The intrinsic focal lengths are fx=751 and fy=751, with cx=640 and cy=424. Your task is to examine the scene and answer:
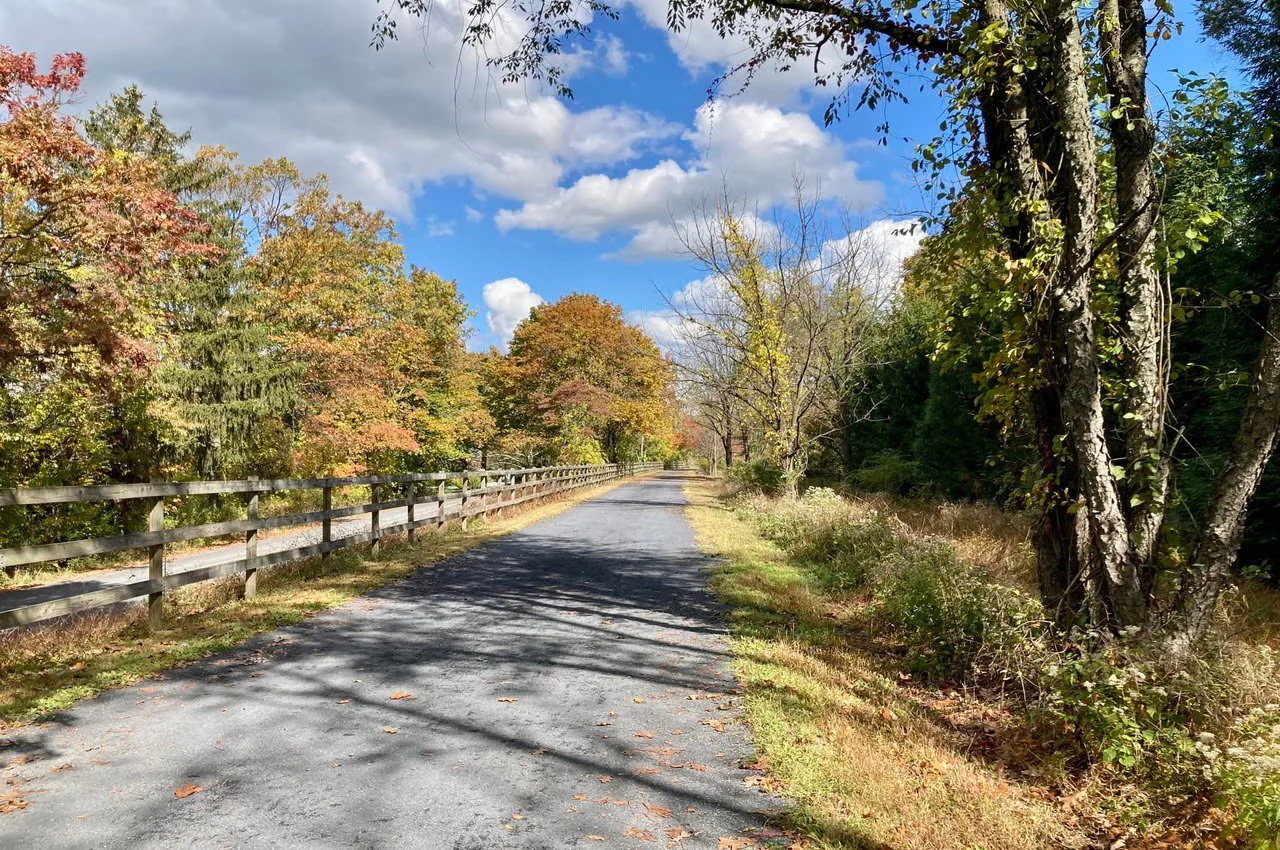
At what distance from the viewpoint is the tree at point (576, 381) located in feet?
138

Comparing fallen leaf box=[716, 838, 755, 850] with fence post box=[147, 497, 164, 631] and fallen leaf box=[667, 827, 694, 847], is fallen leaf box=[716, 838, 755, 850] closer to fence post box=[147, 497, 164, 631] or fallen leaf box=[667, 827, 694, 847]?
fallen leaf box=[667, 827, 694, 847]

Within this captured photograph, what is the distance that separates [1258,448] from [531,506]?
62.6 ft

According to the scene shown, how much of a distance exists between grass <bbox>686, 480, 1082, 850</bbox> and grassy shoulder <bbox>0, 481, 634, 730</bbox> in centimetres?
418

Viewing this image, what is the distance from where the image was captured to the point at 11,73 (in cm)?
889

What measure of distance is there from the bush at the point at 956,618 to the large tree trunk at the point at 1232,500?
0.80m

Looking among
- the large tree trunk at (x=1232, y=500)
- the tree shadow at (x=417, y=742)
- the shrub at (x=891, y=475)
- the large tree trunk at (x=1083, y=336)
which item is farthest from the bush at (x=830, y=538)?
the large tree trunk at (x=1232, y=500)

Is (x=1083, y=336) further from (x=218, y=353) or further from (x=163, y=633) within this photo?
(x=218, y=353)

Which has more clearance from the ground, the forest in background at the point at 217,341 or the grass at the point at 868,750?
the forest in background at the point at 217,341

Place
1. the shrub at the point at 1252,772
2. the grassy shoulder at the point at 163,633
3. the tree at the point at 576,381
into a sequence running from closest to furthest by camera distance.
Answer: the shrub at the point at 1252,772
the grassy shoulder at the point at 163,633
the tree at the point at 576,381

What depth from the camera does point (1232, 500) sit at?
4.02 meters

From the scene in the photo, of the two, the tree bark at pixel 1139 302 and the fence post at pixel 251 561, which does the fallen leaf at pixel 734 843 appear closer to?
the tree bark at pixel 1139 302

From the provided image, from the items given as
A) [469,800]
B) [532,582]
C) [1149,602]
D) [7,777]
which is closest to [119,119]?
[532,582]

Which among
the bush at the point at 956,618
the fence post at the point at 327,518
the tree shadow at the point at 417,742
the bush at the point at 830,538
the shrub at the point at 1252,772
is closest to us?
the shrub at the point at 1252,772

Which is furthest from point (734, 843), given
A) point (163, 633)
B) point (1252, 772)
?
point (163, 633)
